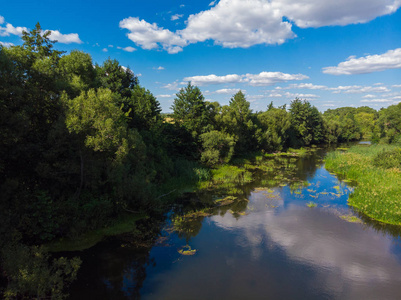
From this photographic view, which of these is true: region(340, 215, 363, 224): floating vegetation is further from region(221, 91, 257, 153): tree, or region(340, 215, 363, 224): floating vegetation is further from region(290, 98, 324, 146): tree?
region(290, 98, 324, 146): tree

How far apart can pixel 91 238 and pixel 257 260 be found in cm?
1146

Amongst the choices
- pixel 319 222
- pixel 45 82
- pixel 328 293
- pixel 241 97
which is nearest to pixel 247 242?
pixel 328 293

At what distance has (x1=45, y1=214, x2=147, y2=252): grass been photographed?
1481cm

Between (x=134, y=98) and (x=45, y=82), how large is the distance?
51.5 ft

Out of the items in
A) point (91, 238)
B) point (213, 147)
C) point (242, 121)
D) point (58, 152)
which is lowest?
point (91, 238)

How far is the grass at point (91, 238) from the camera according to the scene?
14.8 metres

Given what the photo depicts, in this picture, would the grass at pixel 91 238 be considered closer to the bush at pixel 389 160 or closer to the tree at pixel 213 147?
the tree at pixel 213 147

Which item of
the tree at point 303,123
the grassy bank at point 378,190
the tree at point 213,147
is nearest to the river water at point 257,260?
the grassy bank at point 378,190

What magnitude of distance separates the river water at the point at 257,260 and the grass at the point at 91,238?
0.88 metres

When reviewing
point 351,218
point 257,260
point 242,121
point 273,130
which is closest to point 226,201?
point 257,260

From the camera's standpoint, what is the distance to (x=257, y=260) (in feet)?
47.5

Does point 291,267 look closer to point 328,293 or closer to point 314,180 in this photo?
point 328,293

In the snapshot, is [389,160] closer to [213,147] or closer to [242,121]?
[213,147]

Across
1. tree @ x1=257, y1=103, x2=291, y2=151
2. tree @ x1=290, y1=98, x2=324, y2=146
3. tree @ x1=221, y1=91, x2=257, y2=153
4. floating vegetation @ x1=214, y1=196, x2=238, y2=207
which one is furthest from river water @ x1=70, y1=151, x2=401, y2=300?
tree @ x1=290, y1=98, x2=324, y2=146
